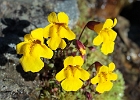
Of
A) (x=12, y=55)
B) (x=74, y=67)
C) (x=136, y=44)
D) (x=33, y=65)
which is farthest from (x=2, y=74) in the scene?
(x=136, y=44)

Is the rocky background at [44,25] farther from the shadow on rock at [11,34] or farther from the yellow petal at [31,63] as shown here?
the yellow petal at [31,63]

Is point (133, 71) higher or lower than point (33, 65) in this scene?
lower

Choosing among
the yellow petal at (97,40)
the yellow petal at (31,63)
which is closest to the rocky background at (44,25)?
the yellow petal at (31,63)

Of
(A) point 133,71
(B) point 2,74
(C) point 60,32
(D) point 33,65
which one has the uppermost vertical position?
(C) point 60,32

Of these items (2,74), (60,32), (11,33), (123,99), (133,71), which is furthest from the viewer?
(133,71)

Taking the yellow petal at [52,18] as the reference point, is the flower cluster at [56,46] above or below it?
below

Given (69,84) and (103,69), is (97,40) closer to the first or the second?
(103,69)

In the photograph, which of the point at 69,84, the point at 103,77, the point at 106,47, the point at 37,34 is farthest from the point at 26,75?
the point at 106,47

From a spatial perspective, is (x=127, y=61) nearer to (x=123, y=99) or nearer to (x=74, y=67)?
(x=123, y=99)
